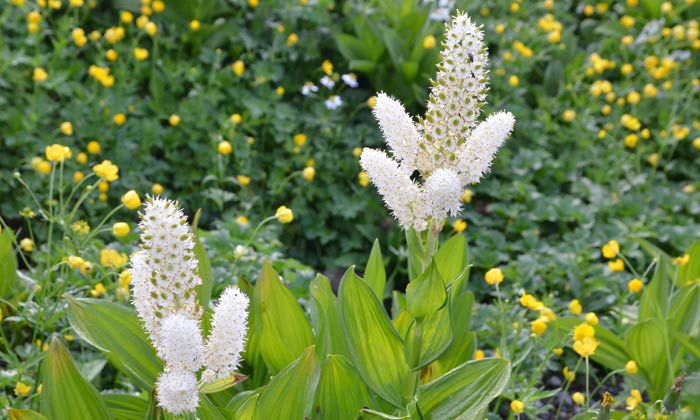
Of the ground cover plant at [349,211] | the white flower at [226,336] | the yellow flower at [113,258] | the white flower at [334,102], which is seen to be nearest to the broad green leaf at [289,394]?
the ground cover plant at [349,211]

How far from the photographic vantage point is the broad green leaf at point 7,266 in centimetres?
248

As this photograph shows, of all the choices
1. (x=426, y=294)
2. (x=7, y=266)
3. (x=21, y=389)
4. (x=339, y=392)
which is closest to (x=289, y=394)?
(x=339, y=392)

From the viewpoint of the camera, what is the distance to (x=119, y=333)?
1.98 metres

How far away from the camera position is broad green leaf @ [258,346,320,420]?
1.75 meters

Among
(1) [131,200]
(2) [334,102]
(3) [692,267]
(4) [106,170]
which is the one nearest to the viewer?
(1) [131,200]

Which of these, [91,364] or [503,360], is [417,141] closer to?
[503,360]

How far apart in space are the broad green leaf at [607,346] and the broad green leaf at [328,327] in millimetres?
819

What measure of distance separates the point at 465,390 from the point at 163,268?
849mm

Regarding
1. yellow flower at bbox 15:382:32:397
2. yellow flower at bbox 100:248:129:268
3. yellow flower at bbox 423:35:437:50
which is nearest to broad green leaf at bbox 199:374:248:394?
yellow flower at bbox 15:382:32:397

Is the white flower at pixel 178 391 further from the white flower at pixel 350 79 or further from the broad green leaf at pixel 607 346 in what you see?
the white flower at pixel 350 79

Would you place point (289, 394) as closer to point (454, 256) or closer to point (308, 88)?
point (454, 256)

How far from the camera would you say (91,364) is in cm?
250

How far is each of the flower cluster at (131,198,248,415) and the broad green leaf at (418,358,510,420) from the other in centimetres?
65

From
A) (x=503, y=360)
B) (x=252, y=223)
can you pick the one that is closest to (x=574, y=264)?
(x=252, y=223)
